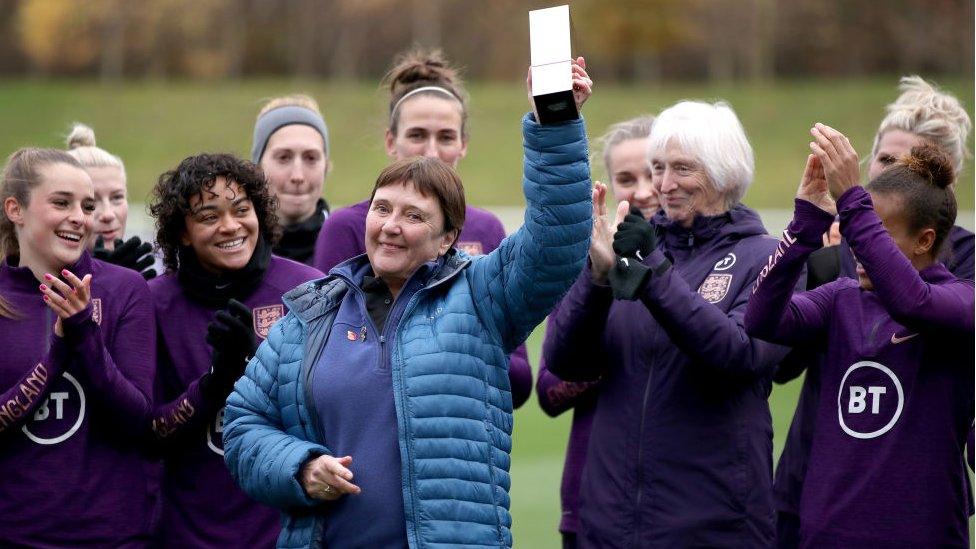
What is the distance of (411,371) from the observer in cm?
351

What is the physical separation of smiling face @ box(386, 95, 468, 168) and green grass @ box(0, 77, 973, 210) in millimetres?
26583

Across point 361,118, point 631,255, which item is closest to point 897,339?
point 631,255

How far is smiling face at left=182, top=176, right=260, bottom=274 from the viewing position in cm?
452

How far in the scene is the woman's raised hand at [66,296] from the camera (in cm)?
408

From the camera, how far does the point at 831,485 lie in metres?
4.02

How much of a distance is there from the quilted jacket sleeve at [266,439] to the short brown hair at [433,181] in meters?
0.49

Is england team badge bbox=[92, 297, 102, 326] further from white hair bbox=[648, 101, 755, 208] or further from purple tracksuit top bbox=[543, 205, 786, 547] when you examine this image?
white hair bbox=[648, 101, 755, 208]

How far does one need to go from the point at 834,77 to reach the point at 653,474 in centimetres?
4300

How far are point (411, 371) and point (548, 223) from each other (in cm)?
53

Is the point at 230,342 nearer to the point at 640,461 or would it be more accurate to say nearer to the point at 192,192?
the point at 192,192

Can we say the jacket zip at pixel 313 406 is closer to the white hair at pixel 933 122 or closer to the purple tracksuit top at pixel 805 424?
the purple tracksuit top at pixel 805 424

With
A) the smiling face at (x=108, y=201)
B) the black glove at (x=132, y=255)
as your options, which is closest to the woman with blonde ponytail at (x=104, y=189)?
the smiling face at (x=108, y=201)

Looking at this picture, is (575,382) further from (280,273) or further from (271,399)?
(271,399)

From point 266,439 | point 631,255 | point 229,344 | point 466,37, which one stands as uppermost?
point 466,37
